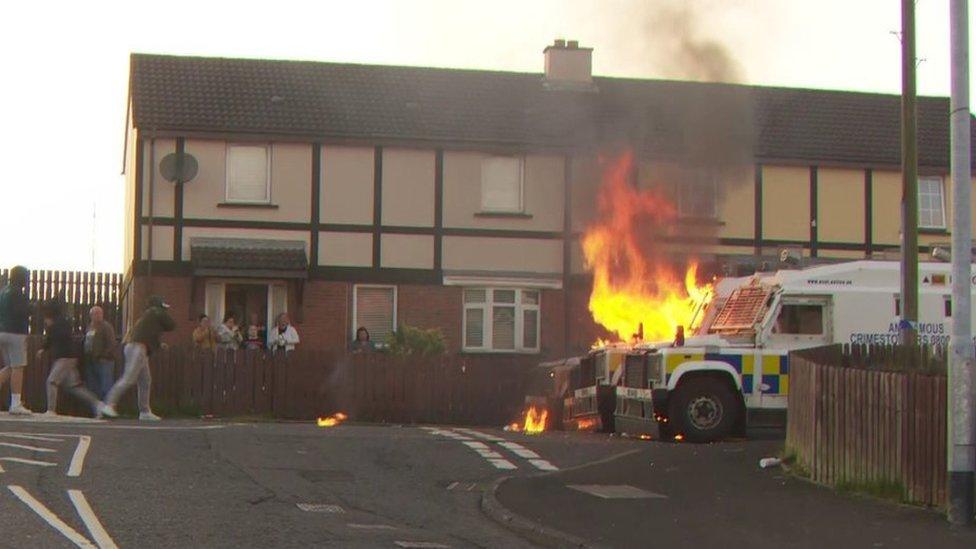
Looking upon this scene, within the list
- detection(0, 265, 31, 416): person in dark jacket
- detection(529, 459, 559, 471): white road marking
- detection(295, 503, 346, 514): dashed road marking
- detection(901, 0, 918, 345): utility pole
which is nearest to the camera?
detection(295, 503, 346, 514): dashed road marking

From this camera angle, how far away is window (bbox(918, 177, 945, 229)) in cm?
3612

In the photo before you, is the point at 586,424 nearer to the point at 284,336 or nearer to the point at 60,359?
the point at 60,359

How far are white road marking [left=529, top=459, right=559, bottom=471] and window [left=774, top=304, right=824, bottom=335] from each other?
15.9 ft

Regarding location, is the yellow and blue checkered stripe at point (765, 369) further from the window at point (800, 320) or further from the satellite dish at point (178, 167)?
the satellite dish at point (178, 167)

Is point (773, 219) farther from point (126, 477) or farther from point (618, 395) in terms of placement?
point (126, 477)

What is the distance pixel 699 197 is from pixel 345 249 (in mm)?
7486

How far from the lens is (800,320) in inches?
838

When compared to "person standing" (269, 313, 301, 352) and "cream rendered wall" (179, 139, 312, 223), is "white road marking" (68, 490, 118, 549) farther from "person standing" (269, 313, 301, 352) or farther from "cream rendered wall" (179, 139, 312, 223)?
"cream rendered wall" (179, 139, 312, 223)

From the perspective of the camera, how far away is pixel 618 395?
21.9m

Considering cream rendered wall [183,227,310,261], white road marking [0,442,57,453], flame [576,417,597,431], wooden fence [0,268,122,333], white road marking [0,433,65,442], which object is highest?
cream rendered wall [183,227,310,261]


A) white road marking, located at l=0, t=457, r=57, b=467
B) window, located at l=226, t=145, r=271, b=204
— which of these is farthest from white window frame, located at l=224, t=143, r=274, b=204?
white road marking, located at l=0, t=457, r=57, b=467

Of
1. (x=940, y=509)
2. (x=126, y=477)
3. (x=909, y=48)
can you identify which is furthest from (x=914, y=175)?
(x=126, y=477)

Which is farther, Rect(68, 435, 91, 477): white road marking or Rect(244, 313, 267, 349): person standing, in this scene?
Rect(244, 313, 267, 349): person standing

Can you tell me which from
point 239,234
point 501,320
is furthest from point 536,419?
point 239,234
